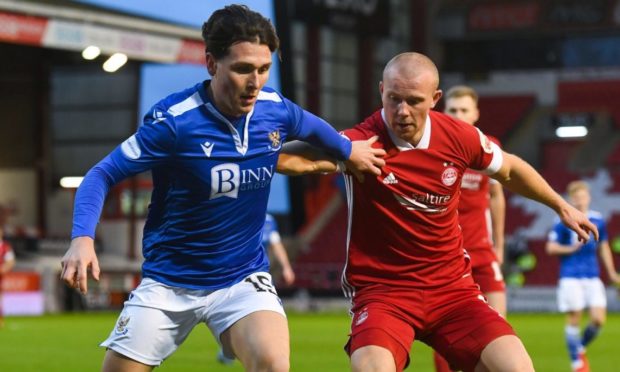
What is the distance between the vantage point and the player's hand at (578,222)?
6664 millimetres

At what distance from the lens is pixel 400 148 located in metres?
6.57

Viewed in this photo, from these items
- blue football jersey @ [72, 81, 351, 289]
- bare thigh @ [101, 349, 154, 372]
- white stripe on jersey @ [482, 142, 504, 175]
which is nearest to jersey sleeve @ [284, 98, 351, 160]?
blue football jersey @ [72, 81, 351, 289]

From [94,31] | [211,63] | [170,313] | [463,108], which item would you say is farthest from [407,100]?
[94,31]

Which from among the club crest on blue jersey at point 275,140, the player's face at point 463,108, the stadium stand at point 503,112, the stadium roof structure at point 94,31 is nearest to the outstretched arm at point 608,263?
the player's face at point 463,108

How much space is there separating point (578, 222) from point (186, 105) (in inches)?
87.0

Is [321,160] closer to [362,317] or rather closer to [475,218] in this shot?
→ [362,317]

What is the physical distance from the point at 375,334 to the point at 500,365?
62 cm

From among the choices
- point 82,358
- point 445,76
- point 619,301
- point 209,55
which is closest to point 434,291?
point 209,55

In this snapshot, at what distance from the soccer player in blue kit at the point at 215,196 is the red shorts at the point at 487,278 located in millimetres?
3139

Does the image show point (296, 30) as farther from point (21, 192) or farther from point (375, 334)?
point (375, 334)

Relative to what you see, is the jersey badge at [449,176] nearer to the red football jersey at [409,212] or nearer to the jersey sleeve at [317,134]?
the red football jersey at [409,212]

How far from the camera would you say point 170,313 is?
20.3 feet

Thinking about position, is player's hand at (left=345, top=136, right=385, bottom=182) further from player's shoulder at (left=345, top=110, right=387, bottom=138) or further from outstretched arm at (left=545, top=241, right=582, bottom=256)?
outstretched arm at (left=545, top=241, right=582, bottom=256)

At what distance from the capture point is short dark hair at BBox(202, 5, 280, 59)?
19.5 feet
